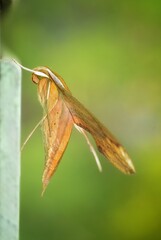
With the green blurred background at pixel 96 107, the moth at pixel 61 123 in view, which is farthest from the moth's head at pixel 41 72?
the green blurred background at pixel 96 107

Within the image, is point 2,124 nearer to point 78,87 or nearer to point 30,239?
point 30,239

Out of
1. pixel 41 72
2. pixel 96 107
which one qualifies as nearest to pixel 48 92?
pixel 41 72

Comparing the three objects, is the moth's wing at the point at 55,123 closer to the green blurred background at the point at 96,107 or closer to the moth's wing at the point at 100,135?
the moth's wing at the point at 100,135

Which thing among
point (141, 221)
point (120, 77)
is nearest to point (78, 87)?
point (120, 77)

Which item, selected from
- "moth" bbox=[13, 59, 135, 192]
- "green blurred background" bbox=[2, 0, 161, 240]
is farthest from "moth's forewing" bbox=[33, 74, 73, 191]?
"green blurred background" bbox=[2, 0, 161, 240]

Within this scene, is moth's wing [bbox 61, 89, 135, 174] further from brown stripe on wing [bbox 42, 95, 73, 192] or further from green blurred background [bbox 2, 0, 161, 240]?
green blurred background [bbox 2, 0, 161, 240]
